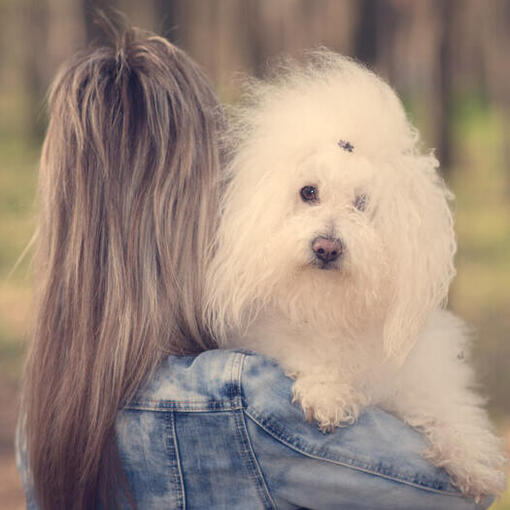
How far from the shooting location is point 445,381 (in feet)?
7.09

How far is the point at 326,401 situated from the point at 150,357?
0.44m

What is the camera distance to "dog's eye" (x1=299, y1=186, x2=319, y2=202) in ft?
6.79

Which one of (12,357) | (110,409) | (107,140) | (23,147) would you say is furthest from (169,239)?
(23,147)

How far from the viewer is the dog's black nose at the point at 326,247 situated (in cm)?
194

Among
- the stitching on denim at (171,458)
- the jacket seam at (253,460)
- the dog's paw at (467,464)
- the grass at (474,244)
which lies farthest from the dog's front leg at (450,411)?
the grass at (474,244)

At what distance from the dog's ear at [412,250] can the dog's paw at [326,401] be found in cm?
17

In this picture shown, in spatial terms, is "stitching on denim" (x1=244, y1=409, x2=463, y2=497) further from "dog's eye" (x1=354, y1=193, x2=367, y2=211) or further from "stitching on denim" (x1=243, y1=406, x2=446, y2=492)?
"dog's eye" (x1=354, y1=193, x2=367, y2=211)

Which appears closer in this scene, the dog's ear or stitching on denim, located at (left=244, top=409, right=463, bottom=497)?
stitching on denim, located at (left=244, top=409, right=463, bottom=497)

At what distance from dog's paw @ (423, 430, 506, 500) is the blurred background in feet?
4.03

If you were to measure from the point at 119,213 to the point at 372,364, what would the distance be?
2.59 feet

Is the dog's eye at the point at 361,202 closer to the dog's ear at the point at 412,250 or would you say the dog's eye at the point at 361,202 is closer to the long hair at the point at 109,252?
the dog's ear at the point at 412,250

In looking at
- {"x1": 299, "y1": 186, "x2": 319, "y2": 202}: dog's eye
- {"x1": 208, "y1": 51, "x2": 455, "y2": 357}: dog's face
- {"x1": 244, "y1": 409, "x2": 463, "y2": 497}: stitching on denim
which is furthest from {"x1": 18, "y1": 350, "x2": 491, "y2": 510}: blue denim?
{"x1": 299, "y1": 186, "x2": 319, "y2": 202}: dog's eye

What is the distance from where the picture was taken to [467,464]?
1.91m

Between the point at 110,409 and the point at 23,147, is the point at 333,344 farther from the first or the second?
the point at 23,147
